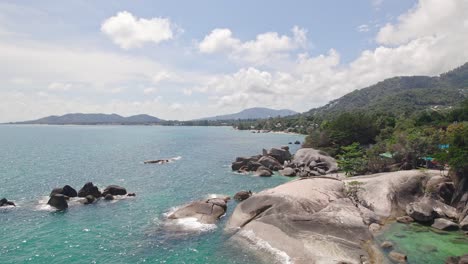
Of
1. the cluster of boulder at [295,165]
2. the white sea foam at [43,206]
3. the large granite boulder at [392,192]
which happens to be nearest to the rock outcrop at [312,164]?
the cluster of boulder at [295,165]

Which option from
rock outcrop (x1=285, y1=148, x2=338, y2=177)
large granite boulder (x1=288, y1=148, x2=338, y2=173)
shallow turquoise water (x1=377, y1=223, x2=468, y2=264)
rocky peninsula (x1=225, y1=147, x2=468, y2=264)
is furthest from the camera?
large granite boulder (x1=288, y1=148, x2=338, y2=173)

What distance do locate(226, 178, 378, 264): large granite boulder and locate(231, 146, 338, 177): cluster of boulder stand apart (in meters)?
26.2

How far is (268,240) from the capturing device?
93.9 feet

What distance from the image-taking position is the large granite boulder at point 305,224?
2605 cm

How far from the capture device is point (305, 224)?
96.4 ft

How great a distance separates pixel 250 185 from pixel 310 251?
96.4 ft

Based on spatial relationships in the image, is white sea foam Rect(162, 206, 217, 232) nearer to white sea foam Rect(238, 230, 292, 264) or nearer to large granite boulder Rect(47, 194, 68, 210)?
white sea foam Rect(238, 230, 292, 264)

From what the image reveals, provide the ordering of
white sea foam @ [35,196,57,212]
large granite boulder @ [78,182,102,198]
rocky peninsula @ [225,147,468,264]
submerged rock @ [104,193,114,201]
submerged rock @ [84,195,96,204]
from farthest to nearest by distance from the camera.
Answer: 1. large granite boulder @ [78,182,102,198]
2. submerged rock @ [104,193,114,201]
3. submerged rock @ [84,195,96,204]
4. white sea foam @ [35,196,57,212]
5. rocky peninsula @ [225,147,468,264]

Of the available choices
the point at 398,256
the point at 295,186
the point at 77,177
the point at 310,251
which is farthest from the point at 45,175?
the point at 398,256

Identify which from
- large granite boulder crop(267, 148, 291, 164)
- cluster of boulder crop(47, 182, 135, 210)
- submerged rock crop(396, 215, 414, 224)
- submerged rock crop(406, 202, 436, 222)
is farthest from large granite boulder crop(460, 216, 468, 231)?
large granite boulder crop(267, 148, 291, 164)

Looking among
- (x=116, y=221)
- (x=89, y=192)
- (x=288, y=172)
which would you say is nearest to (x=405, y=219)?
(x=288, y=172)

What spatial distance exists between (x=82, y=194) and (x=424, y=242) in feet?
141

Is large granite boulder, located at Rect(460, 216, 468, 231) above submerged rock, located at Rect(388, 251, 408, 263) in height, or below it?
above

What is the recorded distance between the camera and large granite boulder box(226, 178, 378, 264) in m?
26.0
